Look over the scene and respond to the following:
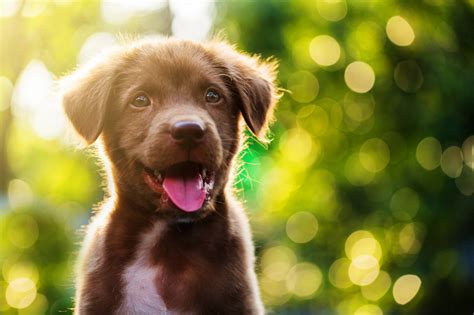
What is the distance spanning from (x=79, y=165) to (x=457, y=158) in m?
7.89

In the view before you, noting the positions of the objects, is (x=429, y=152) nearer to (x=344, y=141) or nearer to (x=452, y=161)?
(x=452, y=161)

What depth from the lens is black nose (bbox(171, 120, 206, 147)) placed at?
3.96 m

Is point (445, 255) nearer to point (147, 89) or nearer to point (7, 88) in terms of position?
point (7, 88)

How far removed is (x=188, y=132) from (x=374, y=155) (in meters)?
12.6

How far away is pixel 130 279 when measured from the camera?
155 inches

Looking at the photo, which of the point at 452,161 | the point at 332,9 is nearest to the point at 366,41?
the point at 332,9

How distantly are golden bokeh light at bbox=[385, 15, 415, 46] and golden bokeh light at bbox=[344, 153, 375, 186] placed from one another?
2.69m

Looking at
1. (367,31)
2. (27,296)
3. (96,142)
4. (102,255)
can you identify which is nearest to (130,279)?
(102,255)

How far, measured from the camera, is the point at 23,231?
10234mm

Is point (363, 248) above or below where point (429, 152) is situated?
below

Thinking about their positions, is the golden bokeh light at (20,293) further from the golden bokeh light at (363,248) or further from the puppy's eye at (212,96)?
the golden bokeh light at (363,248)

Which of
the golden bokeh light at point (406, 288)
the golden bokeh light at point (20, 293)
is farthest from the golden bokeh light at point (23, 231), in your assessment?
the golden bokeh light at point (406, 288)

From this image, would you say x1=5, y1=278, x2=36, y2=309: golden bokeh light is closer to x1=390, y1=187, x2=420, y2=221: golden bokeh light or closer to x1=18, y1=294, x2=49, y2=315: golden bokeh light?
x1=18, y1=294, x2=49, y2=315: golden bokeh light

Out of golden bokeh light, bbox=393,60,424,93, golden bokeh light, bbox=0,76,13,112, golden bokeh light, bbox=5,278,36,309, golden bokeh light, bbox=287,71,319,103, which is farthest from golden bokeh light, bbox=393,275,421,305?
golden bokeh light, bbox=0,76,13,112
